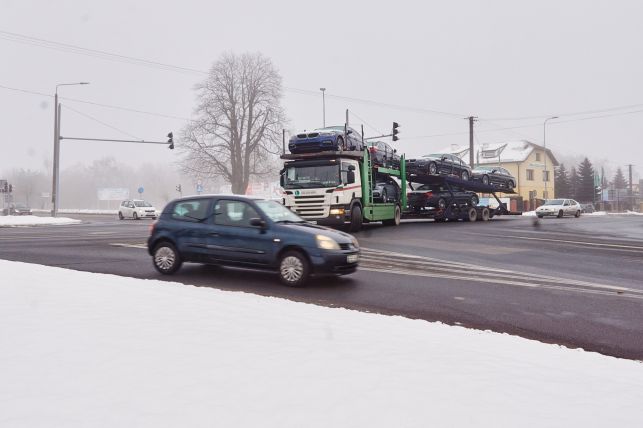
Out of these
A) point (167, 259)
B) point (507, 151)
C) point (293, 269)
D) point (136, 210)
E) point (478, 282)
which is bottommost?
point (478, 282)

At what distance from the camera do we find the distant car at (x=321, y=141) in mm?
18812

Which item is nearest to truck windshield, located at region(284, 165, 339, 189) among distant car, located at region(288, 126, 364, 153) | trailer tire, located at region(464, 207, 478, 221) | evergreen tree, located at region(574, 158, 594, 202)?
distant car, located at region(288, 126, 364, 153)

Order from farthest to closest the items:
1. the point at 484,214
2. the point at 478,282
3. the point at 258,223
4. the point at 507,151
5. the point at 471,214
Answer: the point at 507,151 → the point at 484,214 → the point at 471,214 → the point at 478,282 → the point at 258,223

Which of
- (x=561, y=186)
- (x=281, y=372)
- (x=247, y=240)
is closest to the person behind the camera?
(x=281, y=372)

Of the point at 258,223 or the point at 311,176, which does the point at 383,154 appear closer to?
the point at 311,176

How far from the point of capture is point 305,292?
8695 millimetres

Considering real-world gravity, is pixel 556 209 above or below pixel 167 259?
above

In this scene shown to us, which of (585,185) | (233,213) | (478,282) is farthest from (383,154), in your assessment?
(585,185)

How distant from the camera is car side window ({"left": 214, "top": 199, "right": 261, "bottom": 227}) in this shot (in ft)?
31.0

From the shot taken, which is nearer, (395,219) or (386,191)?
(386,191)

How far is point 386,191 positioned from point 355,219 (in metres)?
3.96

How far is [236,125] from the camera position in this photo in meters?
49.0

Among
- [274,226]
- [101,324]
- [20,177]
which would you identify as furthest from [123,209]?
[20,177]

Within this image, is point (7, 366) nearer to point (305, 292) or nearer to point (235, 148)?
point (305, 292)
